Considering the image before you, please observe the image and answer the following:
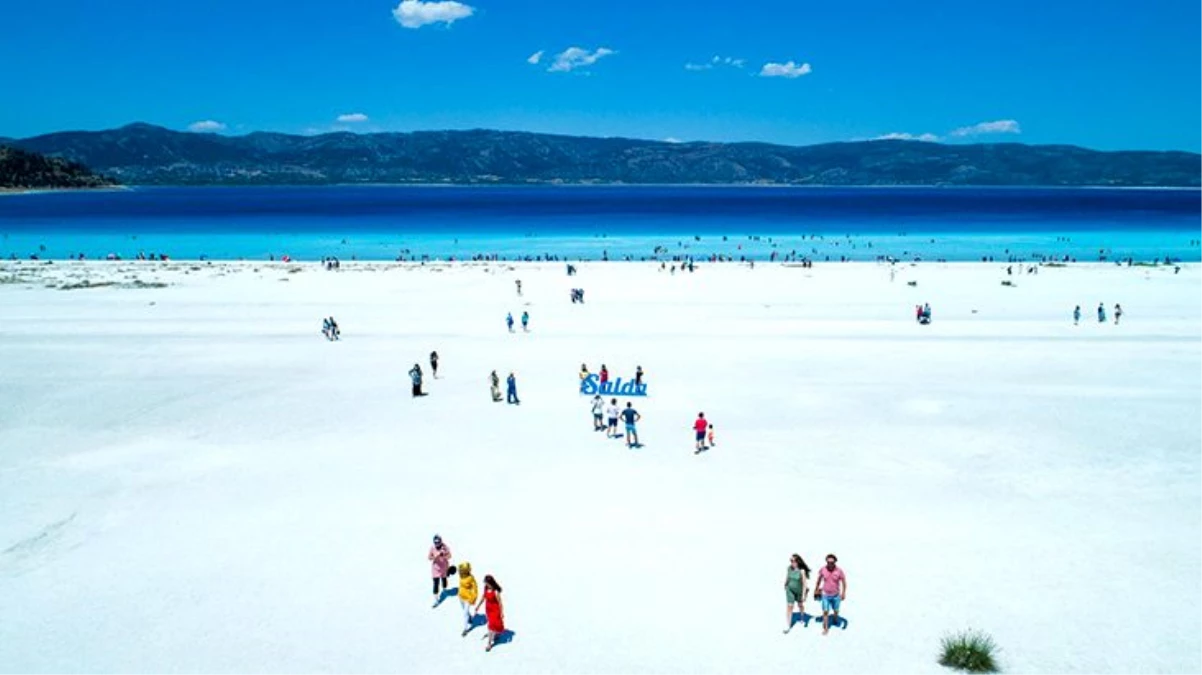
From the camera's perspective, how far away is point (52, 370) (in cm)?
2309

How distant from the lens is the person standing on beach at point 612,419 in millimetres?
16031

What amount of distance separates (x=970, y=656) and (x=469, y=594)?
18.9 ft

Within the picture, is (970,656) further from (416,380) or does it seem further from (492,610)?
(416,380)

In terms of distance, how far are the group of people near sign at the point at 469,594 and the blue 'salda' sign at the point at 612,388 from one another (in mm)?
9669

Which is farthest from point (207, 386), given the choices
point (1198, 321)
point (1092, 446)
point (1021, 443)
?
point (1198, 321)

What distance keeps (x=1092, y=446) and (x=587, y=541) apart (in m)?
11.2

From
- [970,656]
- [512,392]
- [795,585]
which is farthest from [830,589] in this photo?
[512,392]

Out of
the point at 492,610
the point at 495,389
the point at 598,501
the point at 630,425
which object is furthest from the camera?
the point at 495,389

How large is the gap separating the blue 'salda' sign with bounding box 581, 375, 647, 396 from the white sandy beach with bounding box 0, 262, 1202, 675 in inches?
23.0

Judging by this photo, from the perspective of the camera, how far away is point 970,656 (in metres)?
8.32

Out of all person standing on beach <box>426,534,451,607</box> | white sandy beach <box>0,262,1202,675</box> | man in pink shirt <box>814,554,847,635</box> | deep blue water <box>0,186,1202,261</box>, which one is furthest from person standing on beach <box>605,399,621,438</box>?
deep blue water <box>0,186,1202,261</box>

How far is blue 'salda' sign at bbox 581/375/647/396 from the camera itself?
64.4 feet

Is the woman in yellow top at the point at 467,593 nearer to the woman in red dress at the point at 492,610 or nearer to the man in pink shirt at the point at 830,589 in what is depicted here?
the woman in red dress at the point at 492,610

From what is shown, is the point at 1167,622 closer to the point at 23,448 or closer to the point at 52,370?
the point at 23,448
